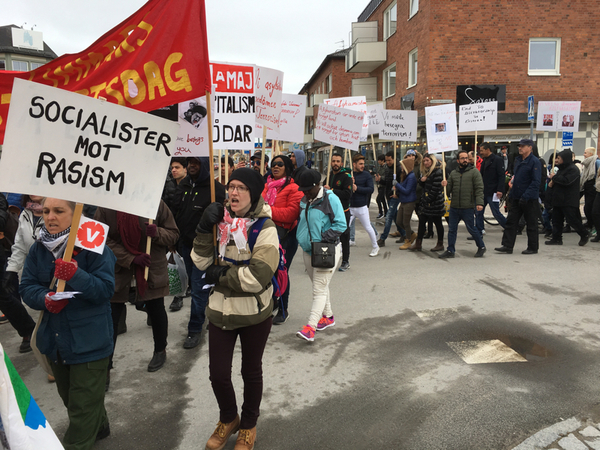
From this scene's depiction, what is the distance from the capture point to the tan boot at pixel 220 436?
2.95m

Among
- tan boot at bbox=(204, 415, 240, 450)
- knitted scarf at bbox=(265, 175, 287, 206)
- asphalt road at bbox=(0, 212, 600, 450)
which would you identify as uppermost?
knitted scarf at bbox=(265, 175, 287, 206)

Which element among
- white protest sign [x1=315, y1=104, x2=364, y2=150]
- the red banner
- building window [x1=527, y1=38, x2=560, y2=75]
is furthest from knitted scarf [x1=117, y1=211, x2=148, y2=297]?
building window [x1=527, y1=38, x2=560, y2=75]

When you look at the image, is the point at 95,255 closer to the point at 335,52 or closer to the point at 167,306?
the point at 167,306

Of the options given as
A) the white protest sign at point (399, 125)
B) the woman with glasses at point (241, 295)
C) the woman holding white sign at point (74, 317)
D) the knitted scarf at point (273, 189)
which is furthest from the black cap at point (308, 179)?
A: the white protest sign at point (399, 125)

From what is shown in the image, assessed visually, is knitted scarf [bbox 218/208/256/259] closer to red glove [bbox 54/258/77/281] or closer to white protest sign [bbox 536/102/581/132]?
red glove [bbox 54/258/77/281]

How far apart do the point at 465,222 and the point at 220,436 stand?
663cm

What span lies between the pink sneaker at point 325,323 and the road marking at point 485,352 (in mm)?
1248

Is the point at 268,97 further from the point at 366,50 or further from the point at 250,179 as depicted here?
the point at 366,50

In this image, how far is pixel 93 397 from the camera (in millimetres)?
2770

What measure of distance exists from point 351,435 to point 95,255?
2.00 metres

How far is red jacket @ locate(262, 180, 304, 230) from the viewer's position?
17.3ft

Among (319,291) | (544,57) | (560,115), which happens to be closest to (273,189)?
(319,291)

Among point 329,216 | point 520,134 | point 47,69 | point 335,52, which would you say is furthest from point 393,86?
point 47,69

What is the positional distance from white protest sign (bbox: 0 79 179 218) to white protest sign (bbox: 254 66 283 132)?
370 cm
